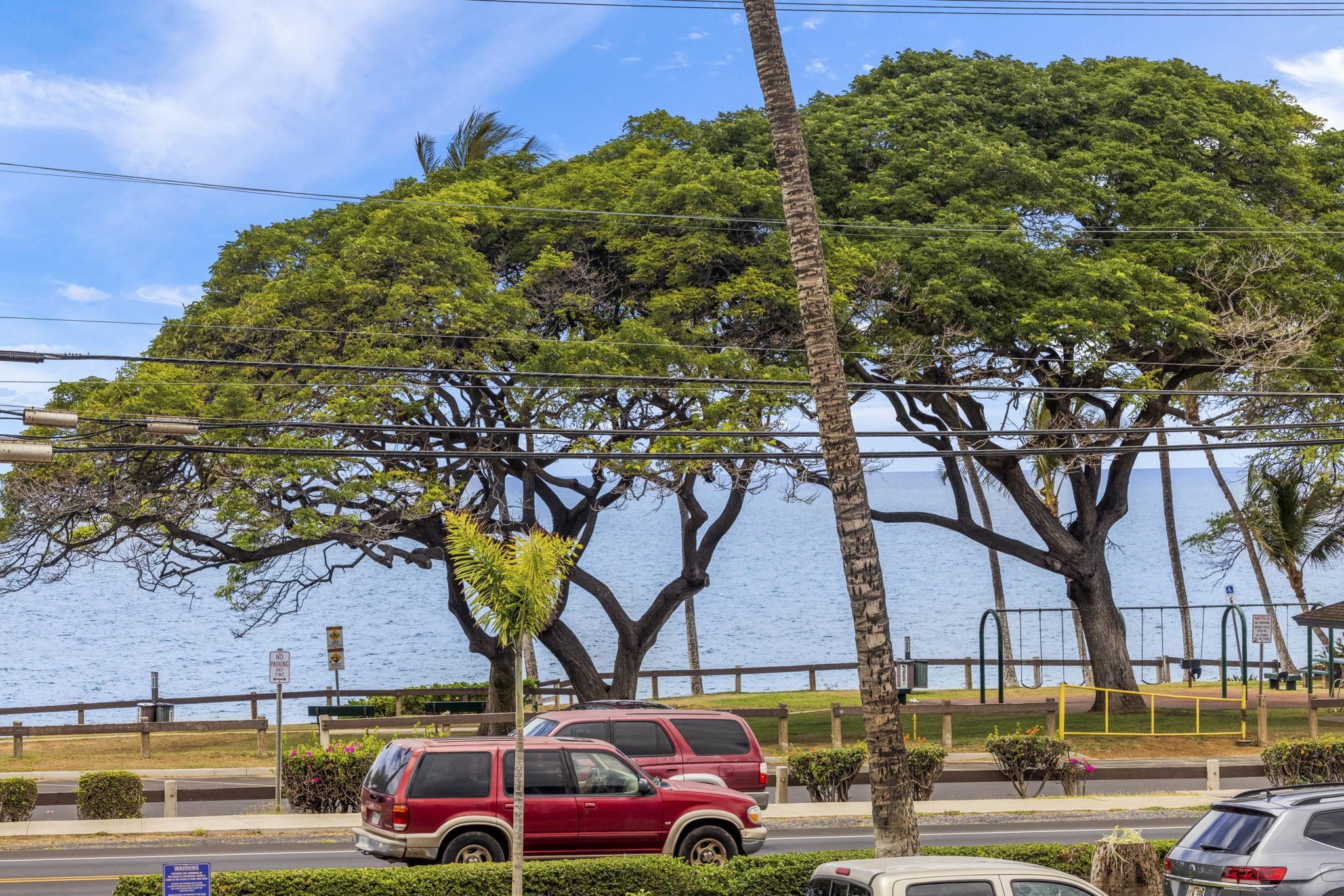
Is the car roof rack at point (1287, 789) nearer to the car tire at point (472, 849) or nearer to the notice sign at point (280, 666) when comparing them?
the car tire at point (472, 849)

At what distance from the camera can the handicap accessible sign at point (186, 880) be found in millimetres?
9289

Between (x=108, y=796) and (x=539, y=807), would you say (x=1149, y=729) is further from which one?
(x=108, y=796)

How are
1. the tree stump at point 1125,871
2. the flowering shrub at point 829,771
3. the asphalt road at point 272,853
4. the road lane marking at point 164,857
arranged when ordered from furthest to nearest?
1. the flowering shrub at point 829,771
2. the road lane marking at point 164,857
3. the asphalt road at point 272,853
4. the tree stump at point 1125,871

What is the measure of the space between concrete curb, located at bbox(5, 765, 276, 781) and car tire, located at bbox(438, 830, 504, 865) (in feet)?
48.9

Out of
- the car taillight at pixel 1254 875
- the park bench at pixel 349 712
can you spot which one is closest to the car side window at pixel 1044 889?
the car taillight at pixel 1254 875

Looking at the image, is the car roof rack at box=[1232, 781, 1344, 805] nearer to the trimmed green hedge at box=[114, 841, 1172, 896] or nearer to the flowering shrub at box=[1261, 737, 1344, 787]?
the trimmed green hedge at box=[114, 841, 1172, 896]

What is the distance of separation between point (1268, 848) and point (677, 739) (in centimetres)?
881

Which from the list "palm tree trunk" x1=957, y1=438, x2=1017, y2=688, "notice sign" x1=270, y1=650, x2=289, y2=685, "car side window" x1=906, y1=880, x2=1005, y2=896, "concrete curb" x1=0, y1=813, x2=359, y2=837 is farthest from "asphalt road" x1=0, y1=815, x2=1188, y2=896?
"palm tree trunk" x1=957, y1=438, x2=1017, y2=688

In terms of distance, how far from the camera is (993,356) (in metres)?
30.6

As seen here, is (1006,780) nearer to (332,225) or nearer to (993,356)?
(993,356)

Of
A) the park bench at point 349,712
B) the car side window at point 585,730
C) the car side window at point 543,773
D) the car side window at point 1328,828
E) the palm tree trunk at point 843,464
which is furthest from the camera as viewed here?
the park bench at point 349,712

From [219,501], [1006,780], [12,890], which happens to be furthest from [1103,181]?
[12,890]

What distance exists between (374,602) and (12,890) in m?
157

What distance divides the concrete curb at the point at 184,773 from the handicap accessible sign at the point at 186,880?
19.4 m
